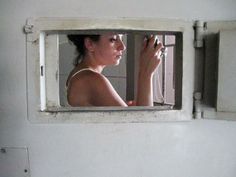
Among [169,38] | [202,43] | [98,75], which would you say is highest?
[169,38]

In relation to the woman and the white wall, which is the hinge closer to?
the white wall

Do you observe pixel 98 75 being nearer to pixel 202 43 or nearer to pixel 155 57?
pixel 155 57

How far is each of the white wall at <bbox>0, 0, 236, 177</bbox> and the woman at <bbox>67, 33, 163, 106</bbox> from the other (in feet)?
1.17

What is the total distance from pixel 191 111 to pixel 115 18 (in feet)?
1.54

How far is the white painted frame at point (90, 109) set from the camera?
3.28 feet

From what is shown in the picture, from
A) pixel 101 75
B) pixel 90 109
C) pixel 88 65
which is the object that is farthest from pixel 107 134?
pixel 88 65

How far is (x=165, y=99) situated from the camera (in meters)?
2.93

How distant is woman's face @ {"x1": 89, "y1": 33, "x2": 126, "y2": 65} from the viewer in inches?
61.8

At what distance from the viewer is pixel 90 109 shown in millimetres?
1068

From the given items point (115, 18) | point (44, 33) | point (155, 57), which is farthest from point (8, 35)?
point (155, 57)

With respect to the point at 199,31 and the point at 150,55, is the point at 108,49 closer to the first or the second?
the point at 150,55

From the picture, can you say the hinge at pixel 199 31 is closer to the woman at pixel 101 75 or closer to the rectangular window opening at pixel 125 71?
the rectangular window opening at pixel 125 71

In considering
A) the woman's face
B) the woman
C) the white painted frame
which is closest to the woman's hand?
the woman

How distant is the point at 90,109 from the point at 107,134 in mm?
120
